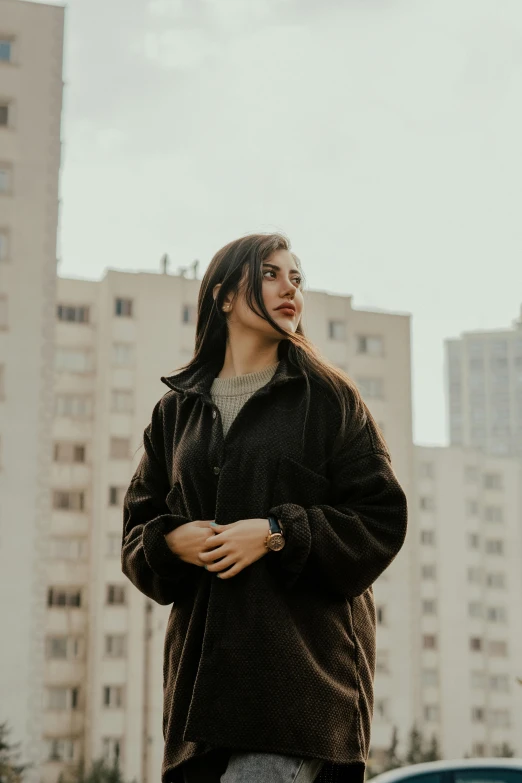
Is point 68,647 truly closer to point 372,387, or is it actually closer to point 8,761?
point 8,761

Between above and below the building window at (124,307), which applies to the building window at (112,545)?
below

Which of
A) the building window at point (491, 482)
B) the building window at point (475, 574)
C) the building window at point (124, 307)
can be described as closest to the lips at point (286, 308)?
the building window at point (124, 307)

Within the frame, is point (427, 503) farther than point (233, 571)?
Yes

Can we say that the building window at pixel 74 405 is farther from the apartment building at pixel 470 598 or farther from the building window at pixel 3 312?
the apartment building at pixel 470 598

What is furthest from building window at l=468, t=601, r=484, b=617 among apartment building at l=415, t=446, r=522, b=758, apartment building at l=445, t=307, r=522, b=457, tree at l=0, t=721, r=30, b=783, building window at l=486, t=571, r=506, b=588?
apartment building at l=445, t=307, r=522, b=457

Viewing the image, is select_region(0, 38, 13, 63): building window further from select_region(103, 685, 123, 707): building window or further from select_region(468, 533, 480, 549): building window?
select_region(468, 533, 480, 549): building window

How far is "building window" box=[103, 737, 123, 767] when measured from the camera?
3388 centimetres

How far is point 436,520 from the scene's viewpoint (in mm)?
42812

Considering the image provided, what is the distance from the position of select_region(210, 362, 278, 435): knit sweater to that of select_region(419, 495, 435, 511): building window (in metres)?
41.1

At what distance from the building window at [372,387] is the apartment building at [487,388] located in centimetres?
3180

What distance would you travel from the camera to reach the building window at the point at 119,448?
3534 cm

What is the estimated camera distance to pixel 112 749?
1342 inches

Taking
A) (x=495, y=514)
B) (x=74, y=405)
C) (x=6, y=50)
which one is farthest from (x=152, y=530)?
(x=495, y=514)

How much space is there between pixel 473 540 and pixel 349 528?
1691 inches
